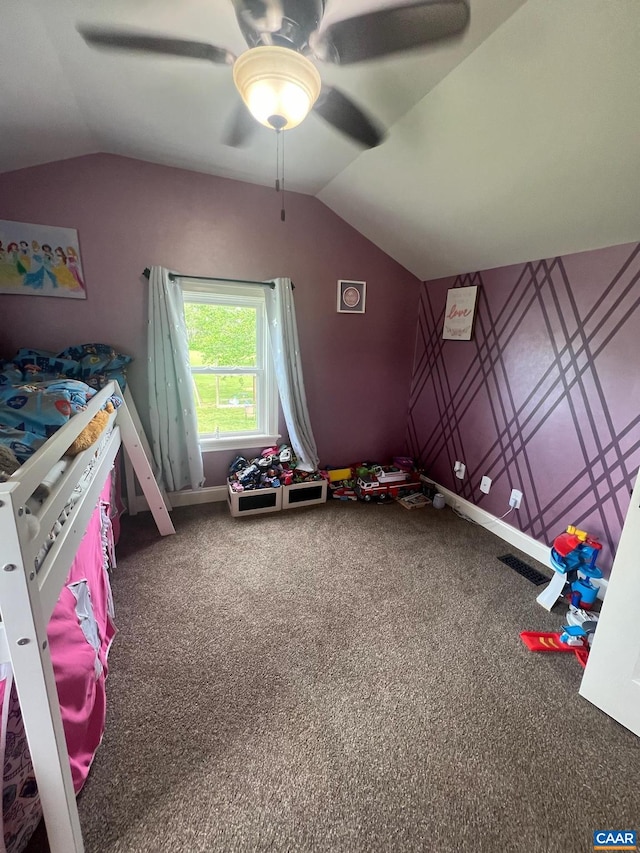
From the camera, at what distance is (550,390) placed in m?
2.09

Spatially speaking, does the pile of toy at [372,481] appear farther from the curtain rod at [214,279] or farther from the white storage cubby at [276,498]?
the curtain rod at [214,279]

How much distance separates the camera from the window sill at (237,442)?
2.72 metres

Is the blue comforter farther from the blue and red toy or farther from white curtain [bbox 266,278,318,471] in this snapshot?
the blue and red toy

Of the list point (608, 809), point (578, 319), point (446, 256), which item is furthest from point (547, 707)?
point (446, 256)

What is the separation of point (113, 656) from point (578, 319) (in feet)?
9.45

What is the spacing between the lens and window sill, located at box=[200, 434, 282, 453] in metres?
2.72

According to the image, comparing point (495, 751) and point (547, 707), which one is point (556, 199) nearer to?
point (547, 707)

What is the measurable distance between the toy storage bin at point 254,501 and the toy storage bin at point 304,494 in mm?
59

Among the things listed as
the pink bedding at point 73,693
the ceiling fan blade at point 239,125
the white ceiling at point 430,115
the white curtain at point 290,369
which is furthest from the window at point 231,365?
the pink bedding at point 73,693

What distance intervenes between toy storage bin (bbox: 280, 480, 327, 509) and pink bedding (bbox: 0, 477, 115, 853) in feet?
4.55

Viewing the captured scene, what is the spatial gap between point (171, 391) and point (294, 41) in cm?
195

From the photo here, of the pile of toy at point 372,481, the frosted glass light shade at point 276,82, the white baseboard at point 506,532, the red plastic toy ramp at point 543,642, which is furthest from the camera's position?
the pile of toy at point 372,481

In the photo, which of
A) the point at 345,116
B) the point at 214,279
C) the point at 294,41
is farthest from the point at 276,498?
the point at 294,41

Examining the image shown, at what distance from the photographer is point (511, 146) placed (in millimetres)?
1465
